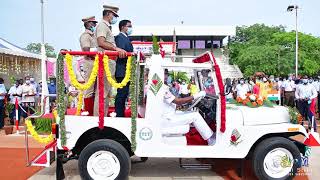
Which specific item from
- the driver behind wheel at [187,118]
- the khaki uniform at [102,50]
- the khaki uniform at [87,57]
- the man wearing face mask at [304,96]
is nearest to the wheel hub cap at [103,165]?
the khaki uniform at [102,50]

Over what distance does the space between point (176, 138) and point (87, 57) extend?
1.89 m

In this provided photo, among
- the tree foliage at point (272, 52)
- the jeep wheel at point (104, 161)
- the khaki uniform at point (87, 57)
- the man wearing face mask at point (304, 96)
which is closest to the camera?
the jeep wheel at point (104, 161)

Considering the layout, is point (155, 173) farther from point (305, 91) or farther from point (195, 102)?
point (305, 91)

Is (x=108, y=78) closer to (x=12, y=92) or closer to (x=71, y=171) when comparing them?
(x=71, y=171)

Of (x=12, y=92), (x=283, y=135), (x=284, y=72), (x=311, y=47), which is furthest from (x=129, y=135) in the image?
(x=311, y=47)

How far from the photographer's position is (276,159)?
Result: 6.15 meters

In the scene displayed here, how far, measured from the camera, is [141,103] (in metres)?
6.70

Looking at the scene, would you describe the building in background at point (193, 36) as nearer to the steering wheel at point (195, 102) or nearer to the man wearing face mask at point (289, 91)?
the man wearing face mask at point (289, 91)

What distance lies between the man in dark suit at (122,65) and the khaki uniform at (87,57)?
0.43 m

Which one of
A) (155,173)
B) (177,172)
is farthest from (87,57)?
(177,172)

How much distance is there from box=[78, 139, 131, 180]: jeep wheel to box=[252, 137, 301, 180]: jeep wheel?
192 centimetres

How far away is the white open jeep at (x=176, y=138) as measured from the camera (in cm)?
597

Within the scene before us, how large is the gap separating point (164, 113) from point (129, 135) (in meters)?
0.62

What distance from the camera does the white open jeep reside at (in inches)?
235
